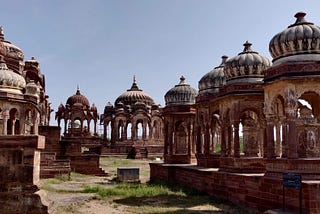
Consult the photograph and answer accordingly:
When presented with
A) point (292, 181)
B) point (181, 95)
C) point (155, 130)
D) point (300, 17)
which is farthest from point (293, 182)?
point (155, 130)

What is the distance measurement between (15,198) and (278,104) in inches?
327

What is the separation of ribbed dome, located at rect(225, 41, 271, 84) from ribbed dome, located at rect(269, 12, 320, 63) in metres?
2.99

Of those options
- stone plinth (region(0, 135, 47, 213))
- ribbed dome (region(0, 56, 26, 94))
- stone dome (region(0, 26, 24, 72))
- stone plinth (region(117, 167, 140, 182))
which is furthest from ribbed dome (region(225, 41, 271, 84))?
stone dome (region(0, 26, 24, 72))

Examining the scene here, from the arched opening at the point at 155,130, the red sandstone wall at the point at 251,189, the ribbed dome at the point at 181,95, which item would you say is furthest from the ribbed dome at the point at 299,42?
the arched opening at the point at 155,130

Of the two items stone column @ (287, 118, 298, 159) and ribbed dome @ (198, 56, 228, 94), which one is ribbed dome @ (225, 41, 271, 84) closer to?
ribbed dome @ (198, 56, 228, 94)

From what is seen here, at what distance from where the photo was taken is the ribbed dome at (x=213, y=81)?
16.2 meters

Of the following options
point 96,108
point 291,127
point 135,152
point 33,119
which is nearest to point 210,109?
point 291,127

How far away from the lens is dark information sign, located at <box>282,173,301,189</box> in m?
7.86

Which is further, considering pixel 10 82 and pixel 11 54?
pixel 11 54

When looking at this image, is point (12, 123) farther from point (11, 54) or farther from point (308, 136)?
point (308, 136)

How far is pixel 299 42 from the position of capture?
30.9ft

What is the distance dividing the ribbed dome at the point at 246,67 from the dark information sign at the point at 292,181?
17.5 ft

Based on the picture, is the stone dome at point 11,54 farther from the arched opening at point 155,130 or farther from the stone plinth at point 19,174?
the arched opening at point 155,130

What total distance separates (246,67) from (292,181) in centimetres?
576
